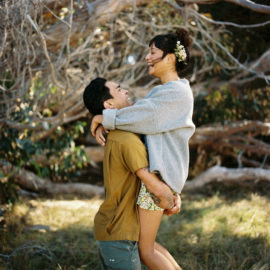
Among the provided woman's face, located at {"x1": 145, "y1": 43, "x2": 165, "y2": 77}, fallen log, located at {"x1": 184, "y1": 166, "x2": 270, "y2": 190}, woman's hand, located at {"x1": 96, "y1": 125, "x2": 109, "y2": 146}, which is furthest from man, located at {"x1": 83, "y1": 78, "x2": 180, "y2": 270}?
fallen log, located at {"x1": 184, "y1": 166, "x2": 270, "y2": 190}

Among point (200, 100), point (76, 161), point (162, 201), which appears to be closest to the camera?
point (162, 201)

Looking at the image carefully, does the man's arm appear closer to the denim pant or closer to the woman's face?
the denim pant

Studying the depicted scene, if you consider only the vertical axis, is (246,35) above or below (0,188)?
above

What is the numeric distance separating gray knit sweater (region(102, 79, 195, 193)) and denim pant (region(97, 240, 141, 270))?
41 cm

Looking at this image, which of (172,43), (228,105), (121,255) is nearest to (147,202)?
(121,255)

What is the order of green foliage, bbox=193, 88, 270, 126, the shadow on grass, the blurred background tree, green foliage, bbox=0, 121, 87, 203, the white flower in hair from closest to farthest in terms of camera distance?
the white flower in hair, the shadow on grass, the blurred background tree, green foliage, bbox=0, 121, 87, 203, green foliage, bbox=193, 88, 270, 126

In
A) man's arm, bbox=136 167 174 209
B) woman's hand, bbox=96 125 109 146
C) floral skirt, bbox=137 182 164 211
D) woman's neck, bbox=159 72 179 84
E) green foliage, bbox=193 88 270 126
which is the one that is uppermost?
woman's neck, bbox=159 72 179 84

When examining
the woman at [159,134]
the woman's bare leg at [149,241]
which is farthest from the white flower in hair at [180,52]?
the woman's bare leg at [149,241]

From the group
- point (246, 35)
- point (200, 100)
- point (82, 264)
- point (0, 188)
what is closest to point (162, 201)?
point (82, 264)

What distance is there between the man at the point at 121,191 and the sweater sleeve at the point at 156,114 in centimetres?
7

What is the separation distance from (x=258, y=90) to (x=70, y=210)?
4185mm

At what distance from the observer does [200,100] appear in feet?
22.0

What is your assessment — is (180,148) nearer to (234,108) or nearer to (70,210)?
(70,210)

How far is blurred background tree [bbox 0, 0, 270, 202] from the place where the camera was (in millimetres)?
3664
